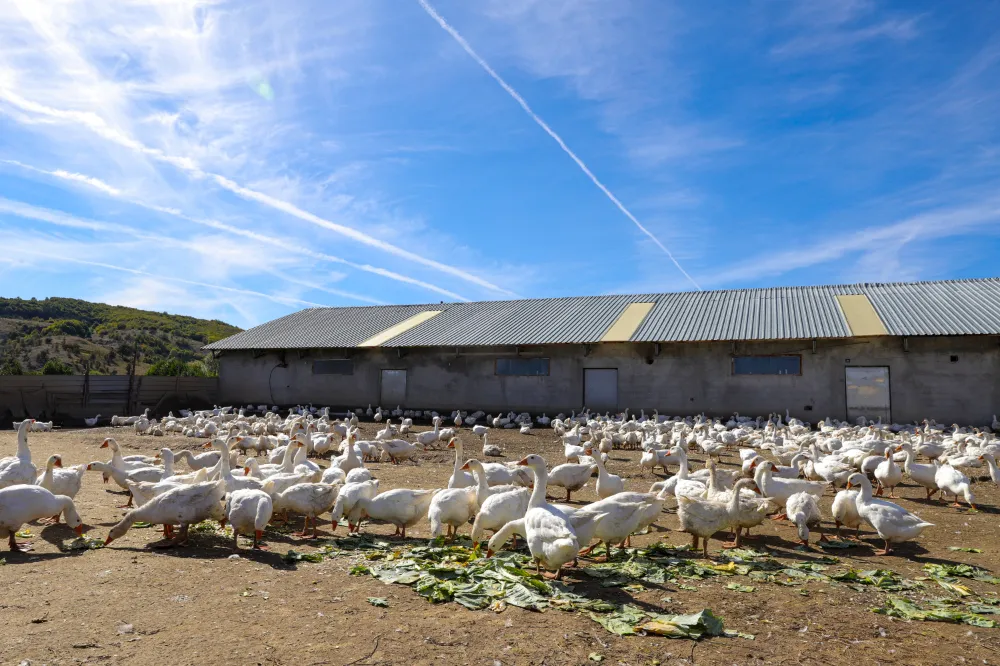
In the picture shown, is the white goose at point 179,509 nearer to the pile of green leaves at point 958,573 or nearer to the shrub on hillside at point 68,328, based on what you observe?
the pile of green leaves at point 958,573

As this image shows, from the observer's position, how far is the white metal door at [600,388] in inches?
1062

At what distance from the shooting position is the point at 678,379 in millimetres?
25844

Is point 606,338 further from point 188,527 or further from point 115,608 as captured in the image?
point 115,608

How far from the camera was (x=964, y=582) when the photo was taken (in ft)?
21.8

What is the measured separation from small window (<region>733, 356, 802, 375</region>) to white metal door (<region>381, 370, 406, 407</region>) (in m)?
15.5

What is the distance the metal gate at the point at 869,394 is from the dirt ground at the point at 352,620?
17.3m

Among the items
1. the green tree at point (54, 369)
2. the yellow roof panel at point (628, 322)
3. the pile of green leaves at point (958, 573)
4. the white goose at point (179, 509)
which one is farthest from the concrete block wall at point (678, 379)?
the white goose at point (179, 509)

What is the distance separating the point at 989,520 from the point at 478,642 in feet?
30.0

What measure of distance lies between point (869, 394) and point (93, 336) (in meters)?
71.6

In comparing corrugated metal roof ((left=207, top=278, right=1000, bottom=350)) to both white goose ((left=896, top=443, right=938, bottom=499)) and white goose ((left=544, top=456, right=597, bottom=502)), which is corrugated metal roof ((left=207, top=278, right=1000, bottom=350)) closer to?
white goose ((left=896, top=443, right=938, bottom=499))

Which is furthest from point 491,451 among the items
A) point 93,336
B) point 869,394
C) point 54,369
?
point 93,336

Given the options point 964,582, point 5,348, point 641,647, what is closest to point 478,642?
point 641,647

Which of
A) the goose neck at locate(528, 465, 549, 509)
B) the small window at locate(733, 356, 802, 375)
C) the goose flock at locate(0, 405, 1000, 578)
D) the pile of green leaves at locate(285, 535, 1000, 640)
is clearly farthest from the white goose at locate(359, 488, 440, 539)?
the small window at locate(733, 356, 802, 375)

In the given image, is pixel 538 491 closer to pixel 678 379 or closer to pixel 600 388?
pixel 678 379
